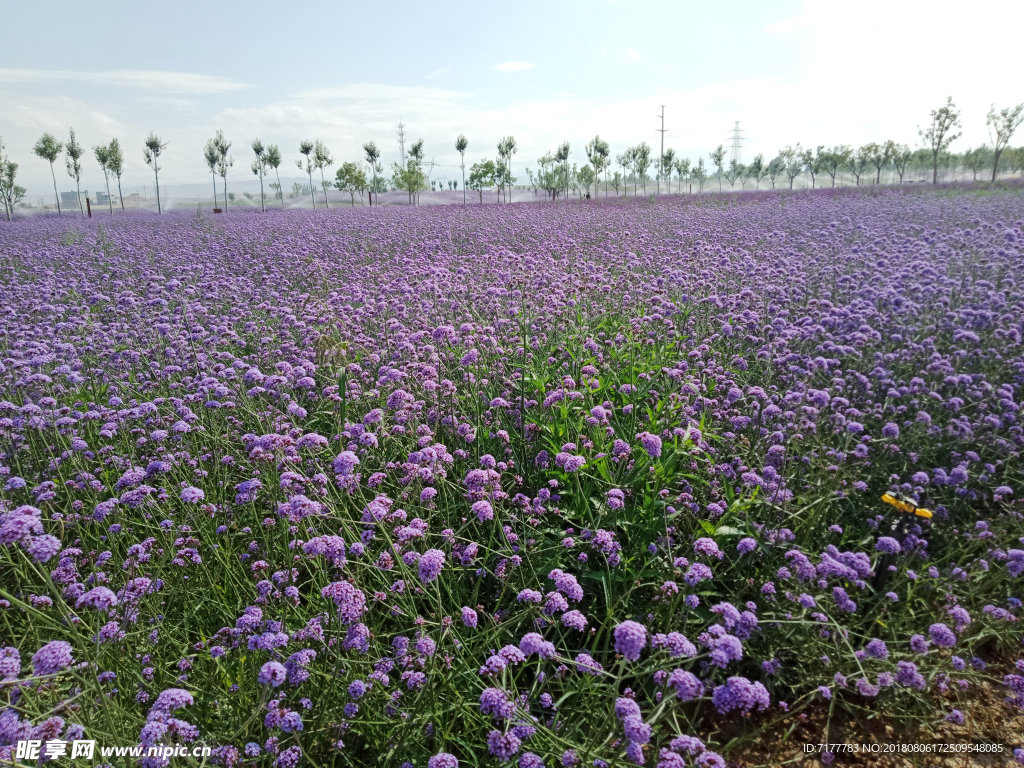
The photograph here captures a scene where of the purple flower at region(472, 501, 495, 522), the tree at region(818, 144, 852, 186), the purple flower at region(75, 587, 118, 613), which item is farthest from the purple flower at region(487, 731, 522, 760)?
the tree at region(818, 144, 852, 186)

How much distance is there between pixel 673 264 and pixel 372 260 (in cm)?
604

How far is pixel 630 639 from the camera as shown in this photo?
159 cm

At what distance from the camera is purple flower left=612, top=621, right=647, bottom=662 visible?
157cm

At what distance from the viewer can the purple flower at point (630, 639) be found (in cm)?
157

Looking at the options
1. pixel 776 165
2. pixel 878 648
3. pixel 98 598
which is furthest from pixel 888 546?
pixel 776 165

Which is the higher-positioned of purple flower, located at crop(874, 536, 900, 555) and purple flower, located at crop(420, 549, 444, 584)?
purple flower, located at crop(420, 549, 444, 584)

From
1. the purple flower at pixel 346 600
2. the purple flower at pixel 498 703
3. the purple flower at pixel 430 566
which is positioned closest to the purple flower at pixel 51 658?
the purple flower at pixel 346 600

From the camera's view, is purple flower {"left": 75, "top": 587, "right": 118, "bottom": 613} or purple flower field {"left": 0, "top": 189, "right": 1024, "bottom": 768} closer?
purple flower {"left": 75, "top": 587, "right": 118, "bottom": 613}

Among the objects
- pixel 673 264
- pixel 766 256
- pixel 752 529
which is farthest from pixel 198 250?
pixel 752 529

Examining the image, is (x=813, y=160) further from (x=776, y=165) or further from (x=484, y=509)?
(x=484, y=509)

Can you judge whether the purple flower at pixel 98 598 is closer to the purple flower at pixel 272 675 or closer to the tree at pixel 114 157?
the purple flower at pixel 272 675

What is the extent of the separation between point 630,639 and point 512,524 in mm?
1548

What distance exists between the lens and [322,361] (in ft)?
16.6

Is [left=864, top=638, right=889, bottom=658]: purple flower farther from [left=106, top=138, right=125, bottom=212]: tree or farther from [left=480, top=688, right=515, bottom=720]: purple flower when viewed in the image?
[left=106, top=138, right=125, bottom=212]: tree
